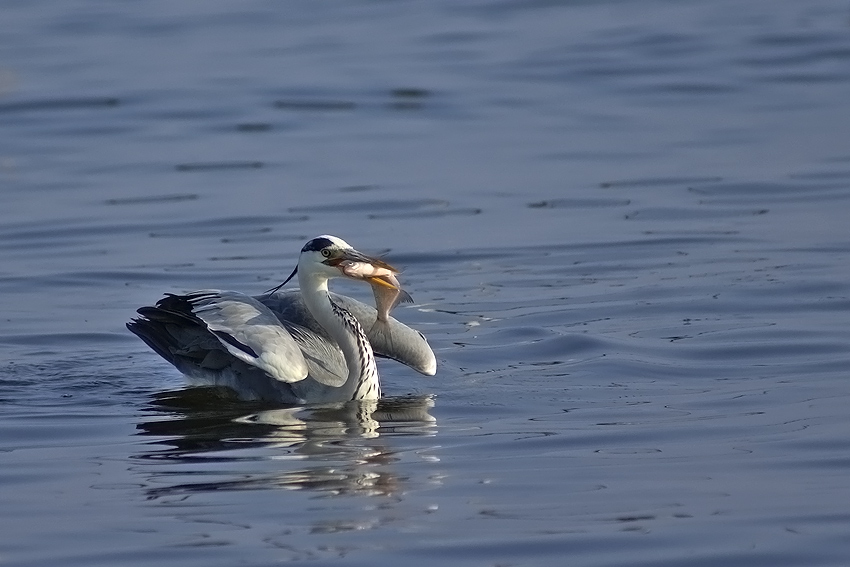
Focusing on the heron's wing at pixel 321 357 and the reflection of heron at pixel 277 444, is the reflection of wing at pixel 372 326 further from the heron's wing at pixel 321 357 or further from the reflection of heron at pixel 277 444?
the reflection of heron at pixel 277 444

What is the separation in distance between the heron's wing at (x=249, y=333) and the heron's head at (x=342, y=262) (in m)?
0.43

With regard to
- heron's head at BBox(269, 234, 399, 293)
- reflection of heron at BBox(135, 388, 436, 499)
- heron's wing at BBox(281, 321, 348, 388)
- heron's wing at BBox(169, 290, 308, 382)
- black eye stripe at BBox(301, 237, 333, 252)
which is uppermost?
black eye stripe at BBox(301, 237, 333, 252)

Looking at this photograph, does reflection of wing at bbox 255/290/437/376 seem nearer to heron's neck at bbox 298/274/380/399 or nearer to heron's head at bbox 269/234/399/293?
heron's neck at bbox 298/274/380/399

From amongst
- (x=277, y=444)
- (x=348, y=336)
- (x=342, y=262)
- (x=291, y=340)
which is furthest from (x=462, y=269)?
(x=277, y=444)

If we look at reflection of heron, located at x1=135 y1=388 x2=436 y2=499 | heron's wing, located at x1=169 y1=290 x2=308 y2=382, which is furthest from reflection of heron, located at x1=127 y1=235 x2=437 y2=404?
reflection of heron, located at x1=135 y1=388 x2=436 y2=499

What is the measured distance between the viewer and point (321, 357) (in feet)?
30.1

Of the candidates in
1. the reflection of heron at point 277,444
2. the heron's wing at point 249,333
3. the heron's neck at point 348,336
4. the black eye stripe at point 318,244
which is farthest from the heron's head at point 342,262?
the reflection of heron at point 277,444

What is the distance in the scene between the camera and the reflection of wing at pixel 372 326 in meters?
9.27

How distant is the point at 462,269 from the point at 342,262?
337cm

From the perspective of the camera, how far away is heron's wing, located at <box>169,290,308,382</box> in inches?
338

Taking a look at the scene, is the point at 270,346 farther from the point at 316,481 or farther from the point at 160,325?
the point at 316,481

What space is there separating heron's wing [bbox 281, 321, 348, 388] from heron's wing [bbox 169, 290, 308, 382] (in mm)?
211

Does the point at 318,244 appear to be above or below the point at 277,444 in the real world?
above

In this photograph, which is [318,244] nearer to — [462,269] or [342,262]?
[342,262]
